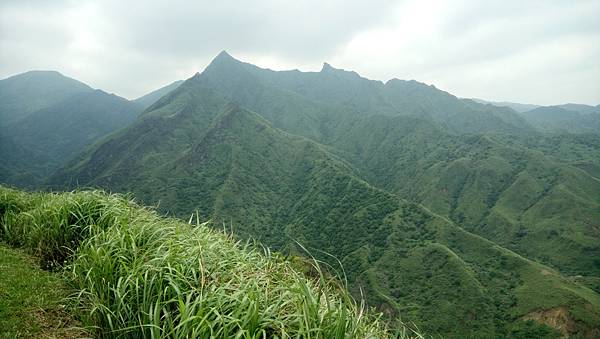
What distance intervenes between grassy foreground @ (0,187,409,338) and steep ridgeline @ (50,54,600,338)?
2.55 metres

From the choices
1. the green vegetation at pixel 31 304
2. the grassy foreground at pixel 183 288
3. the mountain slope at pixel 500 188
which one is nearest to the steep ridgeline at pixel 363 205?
the mountain slope at pixel 500 188

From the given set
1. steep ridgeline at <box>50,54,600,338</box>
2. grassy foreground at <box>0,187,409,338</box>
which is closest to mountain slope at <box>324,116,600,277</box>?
steep ridgeline at <box>50,54,600,338</box>

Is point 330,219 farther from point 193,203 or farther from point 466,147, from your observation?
point 466,147

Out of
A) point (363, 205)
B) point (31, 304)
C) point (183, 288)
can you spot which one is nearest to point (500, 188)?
point (363, 205)

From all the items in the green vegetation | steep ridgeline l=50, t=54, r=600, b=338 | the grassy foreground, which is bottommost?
steep ridgeline l=50, t=54, r=600, b=338

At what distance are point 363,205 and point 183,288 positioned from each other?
3737 inches

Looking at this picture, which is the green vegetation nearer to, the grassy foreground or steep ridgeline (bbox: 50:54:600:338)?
the grassy foreground

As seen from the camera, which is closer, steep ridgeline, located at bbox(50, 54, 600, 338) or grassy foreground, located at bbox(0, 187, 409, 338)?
grassy foreground, located at bbox(0, 187, 409, 338)

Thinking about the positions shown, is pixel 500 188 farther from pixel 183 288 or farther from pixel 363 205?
pixel 183 288

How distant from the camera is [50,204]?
7.32 meters

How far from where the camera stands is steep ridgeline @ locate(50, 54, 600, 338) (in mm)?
60562

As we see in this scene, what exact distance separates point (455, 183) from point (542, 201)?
93.6 feet

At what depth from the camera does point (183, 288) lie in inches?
161

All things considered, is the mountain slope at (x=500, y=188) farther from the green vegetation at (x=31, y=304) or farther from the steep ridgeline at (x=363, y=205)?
the green vegetation at (x=31, y=304)
